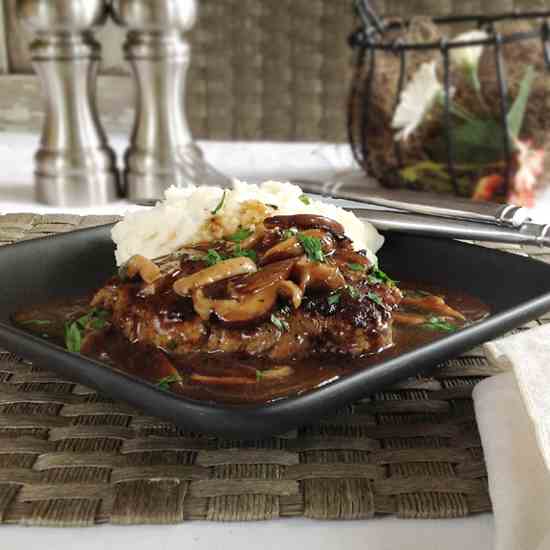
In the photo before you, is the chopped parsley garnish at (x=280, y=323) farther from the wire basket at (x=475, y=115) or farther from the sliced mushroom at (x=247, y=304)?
the wire basket at (x=475, y=115)

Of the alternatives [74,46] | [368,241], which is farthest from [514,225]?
[74,46]

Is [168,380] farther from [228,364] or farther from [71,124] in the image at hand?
[71,124]

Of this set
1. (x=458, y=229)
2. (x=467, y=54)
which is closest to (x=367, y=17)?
(x=467, y=54)

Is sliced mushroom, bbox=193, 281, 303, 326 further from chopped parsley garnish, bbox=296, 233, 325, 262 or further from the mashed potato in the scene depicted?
the mashed potato

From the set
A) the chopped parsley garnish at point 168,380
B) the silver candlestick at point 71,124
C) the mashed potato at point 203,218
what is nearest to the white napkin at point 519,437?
the chopped parsley garnish at point 168,380

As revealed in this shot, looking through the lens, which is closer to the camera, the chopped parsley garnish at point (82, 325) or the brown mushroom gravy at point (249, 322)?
the brown mushroom gravy at point (249, 322)

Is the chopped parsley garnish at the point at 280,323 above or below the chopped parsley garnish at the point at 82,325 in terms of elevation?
above
